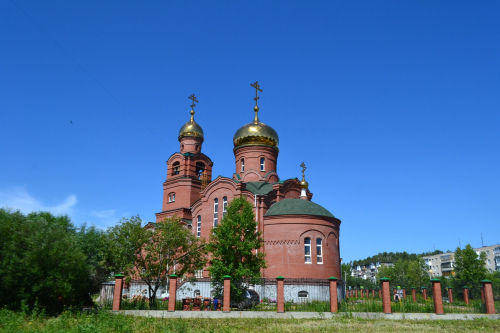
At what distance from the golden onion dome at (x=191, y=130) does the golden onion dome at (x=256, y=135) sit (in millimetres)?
3751

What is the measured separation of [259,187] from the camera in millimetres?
30156

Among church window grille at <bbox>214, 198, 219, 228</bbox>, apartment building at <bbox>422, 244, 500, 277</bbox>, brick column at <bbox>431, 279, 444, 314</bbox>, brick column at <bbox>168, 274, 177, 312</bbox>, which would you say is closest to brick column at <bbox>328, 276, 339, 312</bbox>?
brick column at <bbox>431, 279, 444, 314</bbox>

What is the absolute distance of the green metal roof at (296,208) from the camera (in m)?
26.3

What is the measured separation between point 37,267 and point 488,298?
1868 centimetres

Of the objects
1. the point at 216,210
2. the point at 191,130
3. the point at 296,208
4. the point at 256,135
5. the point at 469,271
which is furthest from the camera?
the point at 469,271

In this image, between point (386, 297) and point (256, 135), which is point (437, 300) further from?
point (256, 135)

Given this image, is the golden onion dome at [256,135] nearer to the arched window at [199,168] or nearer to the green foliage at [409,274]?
the arched window at [199,168]

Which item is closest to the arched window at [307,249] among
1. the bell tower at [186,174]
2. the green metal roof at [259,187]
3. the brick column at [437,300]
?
the green metal roof at [259,187]

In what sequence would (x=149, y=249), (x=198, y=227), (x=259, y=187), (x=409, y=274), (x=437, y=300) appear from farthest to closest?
(x=409, y=274) → (x=198, y=227) → (x=259, y=187) → (x=149, y=249) → (x=437, y=300)

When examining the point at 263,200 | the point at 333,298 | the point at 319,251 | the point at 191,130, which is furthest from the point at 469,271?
the point at 191,130

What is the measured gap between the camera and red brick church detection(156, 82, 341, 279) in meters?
25.8

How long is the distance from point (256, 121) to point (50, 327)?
960 inches

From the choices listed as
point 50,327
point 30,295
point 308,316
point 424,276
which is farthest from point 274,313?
point 424,276

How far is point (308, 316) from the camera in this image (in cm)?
1650
